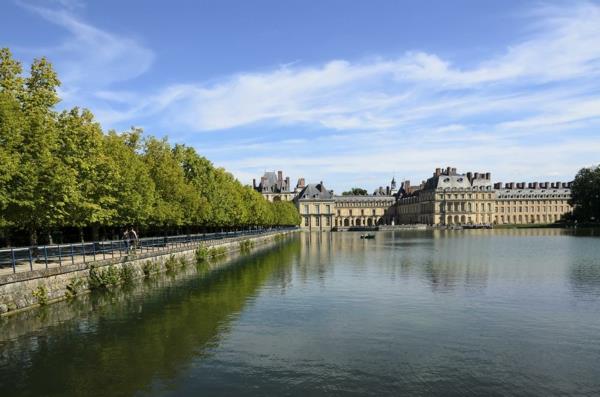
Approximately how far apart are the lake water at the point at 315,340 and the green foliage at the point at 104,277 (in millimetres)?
1275

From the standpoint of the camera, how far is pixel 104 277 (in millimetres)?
28172

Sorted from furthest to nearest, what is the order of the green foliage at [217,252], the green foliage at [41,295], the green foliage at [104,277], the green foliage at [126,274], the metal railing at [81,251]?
the green foliage at [217,252]
the green foliage at [126,274]
the green foliage at [104,277]
the metal railing at [81,251]
the green foliage at [41,295]

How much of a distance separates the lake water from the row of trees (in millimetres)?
5711

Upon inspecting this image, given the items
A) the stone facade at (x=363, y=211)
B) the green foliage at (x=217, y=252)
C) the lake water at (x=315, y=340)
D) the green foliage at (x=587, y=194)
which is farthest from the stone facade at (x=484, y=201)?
the lake water at (x=315, y=340)

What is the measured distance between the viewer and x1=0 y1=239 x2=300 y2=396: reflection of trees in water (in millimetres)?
13664

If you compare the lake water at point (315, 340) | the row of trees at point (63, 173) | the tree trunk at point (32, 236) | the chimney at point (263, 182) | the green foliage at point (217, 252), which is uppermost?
the chimney at point (263, 182)

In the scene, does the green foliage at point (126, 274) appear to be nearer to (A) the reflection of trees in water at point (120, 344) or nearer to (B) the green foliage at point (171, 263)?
(A) the reflection of trees in water at point (120, 344)

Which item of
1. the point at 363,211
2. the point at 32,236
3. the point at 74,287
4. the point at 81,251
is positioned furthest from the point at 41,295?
the point at 363,211

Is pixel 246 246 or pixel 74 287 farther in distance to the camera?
pixel 246 246

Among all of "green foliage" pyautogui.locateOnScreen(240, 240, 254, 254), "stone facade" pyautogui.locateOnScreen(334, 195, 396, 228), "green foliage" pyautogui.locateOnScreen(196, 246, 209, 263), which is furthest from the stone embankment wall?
"stone facade" pyautogui.locateOnScreen(334, 195, 396, 228)

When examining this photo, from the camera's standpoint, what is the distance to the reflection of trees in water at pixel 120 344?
44.8 ft

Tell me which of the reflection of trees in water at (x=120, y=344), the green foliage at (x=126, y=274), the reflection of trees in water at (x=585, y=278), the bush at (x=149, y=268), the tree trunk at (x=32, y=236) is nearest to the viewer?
the reflection of trees in water at (x=120, y=344)

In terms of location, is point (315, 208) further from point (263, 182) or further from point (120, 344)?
point (120, 344)

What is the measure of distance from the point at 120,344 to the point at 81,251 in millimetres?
13654
